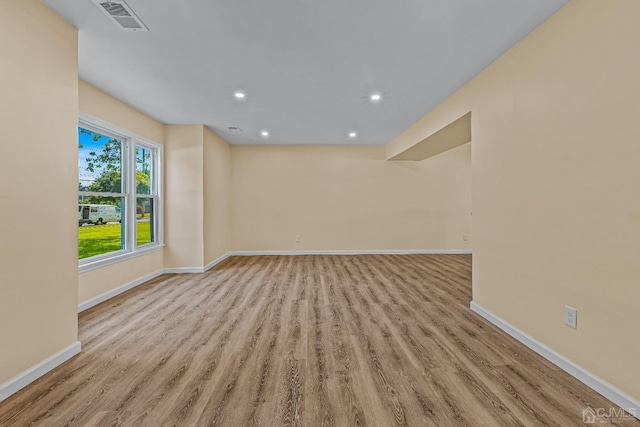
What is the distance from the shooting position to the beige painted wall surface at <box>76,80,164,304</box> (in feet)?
11.1

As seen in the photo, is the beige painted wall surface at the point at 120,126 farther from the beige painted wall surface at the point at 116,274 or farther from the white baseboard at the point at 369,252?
the white baseboard at the point at 369,252

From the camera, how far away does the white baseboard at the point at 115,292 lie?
3354 mm

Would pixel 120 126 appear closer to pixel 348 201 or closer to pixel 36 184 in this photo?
pixel 36 184

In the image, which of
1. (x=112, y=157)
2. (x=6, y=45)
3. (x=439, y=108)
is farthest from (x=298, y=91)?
(x=112, y=157)

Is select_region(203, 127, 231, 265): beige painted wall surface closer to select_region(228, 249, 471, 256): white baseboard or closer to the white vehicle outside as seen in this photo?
select_region(228, 249, 471, 256): white baseboard

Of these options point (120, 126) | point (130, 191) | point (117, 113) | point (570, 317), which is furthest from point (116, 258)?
point (570, 317)

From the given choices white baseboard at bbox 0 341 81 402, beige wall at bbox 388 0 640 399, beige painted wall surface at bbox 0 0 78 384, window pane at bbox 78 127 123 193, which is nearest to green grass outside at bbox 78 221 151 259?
window pane at bbox 78 127 123 193

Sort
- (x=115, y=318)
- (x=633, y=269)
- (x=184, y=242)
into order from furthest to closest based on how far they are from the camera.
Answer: (x=184, y=242) < (x=115, y=318) < (x=633, y=269)

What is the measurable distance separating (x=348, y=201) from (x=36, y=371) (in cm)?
591

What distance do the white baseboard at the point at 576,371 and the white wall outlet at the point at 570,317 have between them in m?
0.27

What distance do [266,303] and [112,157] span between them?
303cm

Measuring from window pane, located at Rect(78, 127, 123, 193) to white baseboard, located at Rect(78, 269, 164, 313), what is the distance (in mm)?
1361

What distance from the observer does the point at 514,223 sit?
2641 mm

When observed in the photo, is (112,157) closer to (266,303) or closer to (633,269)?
(266,303)
